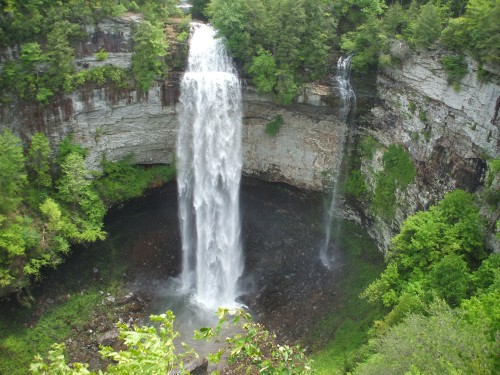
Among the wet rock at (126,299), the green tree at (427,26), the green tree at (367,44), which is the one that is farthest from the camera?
the wet rock at (126,299)

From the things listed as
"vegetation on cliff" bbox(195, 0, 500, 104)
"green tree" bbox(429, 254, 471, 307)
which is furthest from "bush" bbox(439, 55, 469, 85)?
"green tree" bbox(429, 254, 471, 307)

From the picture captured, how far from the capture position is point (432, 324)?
10.8m

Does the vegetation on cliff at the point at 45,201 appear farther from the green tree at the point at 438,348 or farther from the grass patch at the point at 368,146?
the green tree at the point at 438,348

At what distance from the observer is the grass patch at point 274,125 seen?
22844 mm

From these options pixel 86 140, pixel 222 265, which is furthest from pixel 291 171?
pixel 86 140

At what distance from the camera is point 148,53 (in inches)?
810

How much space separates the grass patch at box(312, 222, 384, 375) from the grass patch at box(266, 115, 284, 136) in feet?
20.6

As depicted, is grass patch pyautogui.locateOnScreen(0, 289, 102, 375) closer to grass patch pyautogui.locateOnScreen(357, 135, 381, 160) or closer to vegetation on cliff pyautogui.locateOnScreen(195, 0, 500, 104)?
vegetation on cliff pyautogui.locateOnScreen(195, 0, 500, 104)

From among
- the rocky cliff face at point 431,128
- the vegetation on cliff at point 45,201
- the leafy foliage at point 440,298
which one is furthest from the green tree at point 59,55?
the leafy foliage at point 440,298

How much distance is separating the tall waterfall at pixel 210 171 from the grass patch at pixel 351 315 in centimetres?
529

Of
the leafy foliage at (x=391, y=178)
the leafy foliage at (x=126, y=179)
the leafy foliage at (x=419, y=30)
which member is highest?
the leafy foliage at (x=419, y=30)

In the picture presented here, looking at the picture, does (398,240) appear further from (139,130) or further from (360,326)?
(139,130)

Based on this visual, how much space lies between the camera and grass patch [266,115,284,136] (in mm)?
22844

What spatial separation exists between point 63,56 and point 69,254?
30.1 feet
